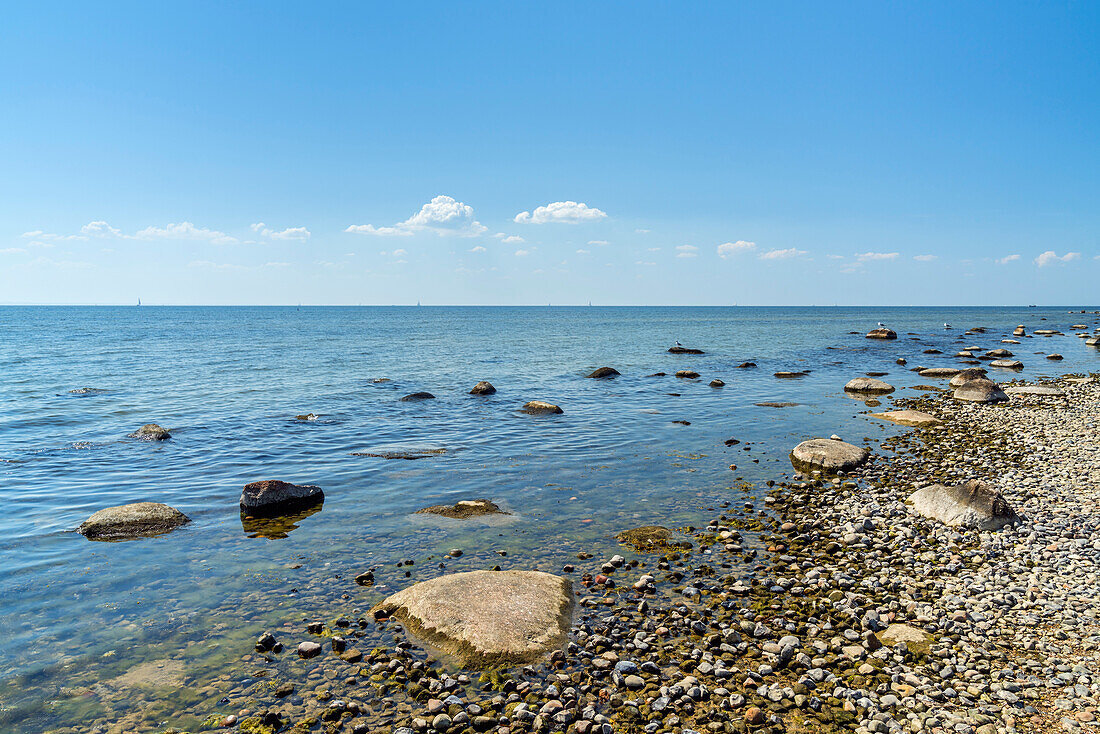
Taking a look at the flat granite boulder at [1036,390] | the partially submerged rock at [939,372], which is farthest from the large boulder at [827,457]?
the partially submerged rock at [939,372]

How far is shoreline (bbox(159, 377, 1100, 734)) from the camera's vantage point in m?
7.49

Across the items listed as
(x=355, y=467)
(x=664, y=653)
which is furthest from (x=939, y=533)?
(x=355, y=467)

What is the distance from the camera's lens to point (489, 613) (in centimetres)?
983

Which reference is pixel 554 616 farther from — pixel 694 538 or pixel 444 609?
pixel 694 538

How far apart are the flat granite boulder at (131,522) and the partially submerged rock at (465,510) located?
6474 millimetres

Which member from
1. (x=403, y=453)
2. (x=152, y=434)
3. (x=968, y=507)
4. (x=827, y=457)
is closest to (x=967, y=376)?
(x=827, y=457)

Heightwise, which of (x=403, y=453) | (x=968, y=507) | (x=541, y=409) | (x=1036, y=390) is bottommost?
(x=403, y=453)

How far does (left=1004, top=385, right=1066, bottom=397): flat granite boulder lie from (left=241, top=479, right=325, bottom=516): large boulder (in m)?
38.5

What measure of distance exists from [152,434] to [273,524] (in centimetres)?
1421

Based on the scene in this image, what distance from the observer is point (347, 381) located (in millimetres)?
45094

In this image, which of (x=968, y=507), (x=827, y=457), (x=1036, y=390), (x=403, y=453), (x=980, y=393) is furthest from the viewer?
(x=1036, y=390)

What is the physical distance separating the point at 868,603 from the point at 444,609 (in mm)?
7481

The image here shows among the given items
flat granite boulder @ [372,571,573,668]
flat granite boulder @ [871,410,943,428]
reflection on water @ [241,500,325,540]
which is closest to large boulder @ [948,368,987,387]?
flat granite boulder @ [871,410,943,428]

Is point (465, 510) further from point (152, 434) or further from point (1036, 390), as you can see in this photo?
point (1036, 390)
